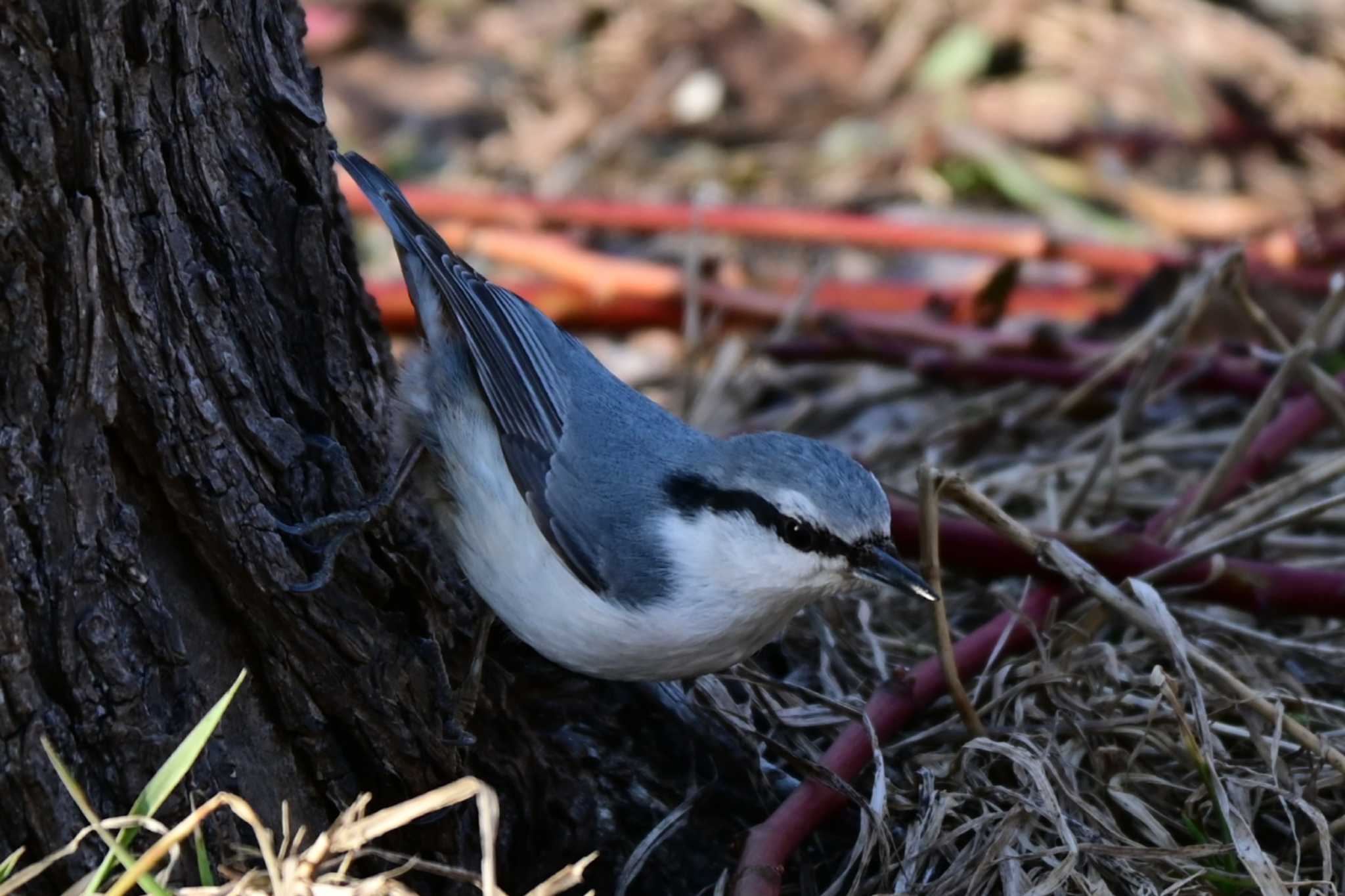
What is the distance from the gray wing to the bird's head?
20 cm

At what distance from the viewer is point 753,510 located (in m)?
2.51

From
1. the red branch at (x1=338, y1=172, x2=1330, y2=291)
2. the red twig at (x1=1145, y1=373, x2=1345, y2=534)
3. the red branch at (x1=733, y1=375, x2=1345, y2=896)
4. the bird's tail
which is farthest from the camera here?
the red branch at (x1=338, y1=172, x2=1330, y2=291)

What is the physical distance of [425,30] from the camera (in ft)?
23.7

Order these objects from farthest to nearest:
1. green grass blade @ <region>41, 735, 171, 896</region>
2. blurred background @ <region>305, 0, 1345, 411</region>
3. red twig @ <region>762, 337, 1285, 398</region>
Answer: blurred background @ <region>305, 0, 1345, 411</region> → red twig @ <region>762, 337, 1285, 398</region> → green grass blade @ <region>41, 735, 171, 896</region>

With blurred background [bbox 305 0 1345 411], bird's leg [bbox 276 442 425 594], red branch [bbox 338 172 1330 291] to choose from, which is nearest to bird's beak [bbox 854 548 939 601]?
bird's leg [bbox 276 442 425 594]

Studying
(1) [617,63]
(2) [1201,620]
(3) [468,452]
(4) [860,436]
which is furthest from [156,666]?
(1) [617,63]

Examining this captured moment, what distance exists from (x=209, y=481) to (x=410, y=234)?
0.84 meters

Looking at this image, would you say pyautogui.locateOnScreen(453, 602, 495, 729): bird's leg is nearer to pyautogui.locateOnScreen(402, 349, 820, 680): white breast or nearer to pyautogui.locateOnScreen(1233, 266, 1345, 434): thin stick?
pyautogui.locateOnScreen(402, 349, 820, 680): white breast

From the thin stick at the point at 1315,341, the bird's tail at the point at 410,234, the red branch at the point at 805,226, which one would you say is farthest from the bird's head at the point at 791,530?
the red branch at the point at 805,226

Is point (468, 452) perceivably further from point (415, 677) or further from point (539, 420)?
point (415, 677)

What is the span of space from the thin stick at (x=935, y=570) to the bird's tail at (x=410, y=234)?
35.7 inches

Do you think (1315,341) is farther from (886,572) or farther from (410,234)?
(410,234)

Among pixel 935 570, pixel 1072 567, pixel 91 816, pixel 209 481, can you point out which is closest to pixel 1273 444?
pixel 1072 567

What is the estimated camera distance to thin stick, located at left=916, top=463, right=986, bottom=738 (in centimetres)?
254
